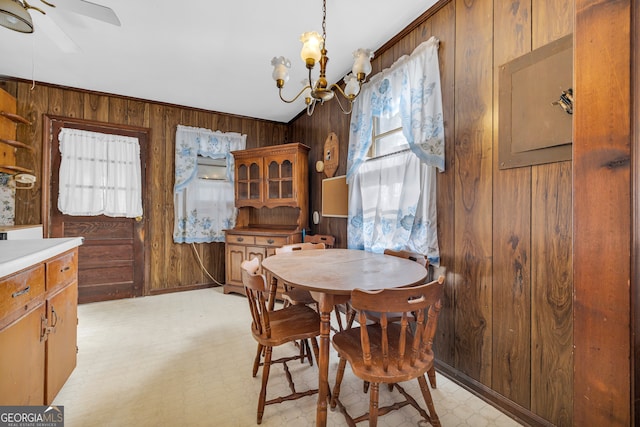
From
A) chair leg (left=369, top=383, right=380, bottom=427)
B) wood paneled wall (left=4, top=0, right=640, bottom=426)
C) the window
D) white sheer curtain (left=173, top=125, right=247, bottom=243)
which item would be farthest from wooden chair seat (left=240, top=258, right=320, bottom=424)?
white sheer curtain (left=173, top=125, right=247, bottom=243)

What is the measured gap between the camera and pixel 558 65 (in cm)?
125

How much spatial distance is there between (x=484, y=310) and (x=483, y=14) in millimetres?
Result: 1757

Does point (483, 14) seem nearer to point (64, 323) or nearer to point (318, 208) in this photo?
point (318, 208)

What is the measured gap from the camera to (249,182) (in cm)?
382

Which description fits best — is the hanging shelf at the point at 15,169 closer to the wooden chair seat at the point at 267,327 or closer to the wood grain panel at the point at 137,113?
the wood grain panel at the point at 137,113

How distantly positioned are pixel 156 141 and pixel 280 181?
1777 millimetres

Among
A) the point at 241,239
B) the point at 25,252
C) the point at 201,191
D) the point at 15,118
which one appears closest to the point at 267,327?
the point at 25,252

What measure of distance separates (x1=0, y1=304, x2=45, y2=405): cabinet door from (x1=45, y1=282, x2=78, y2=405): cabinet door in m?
0.08

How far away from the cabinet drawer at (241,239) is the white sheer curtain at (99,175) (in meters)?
1.20

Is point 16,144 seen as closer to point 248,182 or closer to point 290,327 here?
point 248,182

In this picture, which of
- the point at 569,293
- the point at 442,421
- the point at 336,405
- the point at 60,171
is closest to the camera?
the point at 569,293

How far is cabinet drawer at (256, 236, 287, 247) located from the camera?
3305 millimetres

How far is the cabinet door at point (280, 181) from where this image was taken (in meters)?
3.54

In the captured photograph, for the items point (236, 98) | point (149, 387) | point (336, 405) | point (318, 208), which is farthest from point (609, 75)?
point (236, 98)
